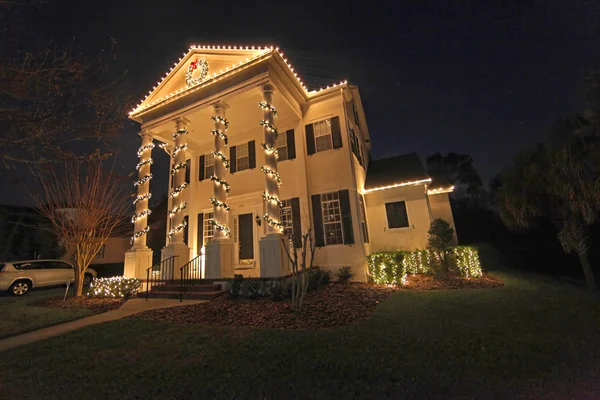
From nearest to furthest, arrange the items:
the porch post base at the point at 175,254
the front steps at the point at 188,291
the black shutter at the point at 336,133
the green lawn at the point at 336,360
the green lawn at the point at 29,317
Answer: the green lawn at the point at 336,360
the green lawn at the point at 29,317
the front steps at the point at 188,291
the porch post base at the point at 175,254
the black shutter at the point at 336,133

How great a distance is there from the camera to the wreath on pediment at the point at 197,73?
34.0ft

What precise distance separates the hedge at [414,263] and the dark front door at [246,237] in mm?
5004

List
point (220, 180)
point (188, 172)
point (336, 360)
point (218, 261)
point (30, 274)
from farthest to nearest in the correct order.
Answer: point (188, 172) < point (30, 274) < point (220, 180) < point (218, 261) < point (336, 360)

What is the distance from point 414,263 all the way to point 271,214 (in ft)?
18.8

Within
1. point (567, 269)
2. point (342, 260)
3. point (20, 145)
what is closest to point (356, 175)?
point (342, 260)

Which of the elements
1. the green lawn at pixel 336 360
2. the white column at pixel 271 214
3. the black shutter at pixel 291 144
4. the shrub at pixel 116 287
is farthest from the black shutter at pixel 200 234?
the green lawn at pixel 336 360

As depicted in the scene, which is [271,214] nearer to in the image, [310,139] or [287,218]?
[287,218]

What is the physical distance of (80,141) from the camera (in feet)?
17.3

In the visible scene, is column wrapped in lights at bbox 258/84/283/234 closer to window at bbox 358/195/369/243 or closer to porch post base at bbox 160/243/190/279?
window at bbox 358/195/369/243

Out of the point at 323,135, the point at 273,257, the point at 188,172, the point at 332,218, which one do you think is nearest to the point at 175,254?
the point at 273,257

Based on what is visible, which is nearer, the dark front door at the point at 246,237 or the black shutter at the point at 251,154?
the dark front door at the point at 246,237

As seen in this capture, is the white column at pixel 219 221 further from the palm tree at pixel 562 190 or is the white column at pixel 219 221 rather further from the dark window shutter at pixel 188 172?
the palm tree at pixel 562 190

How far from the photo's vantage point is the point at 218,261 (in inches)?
328

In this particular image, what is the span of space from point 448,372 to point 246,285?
5463mm
